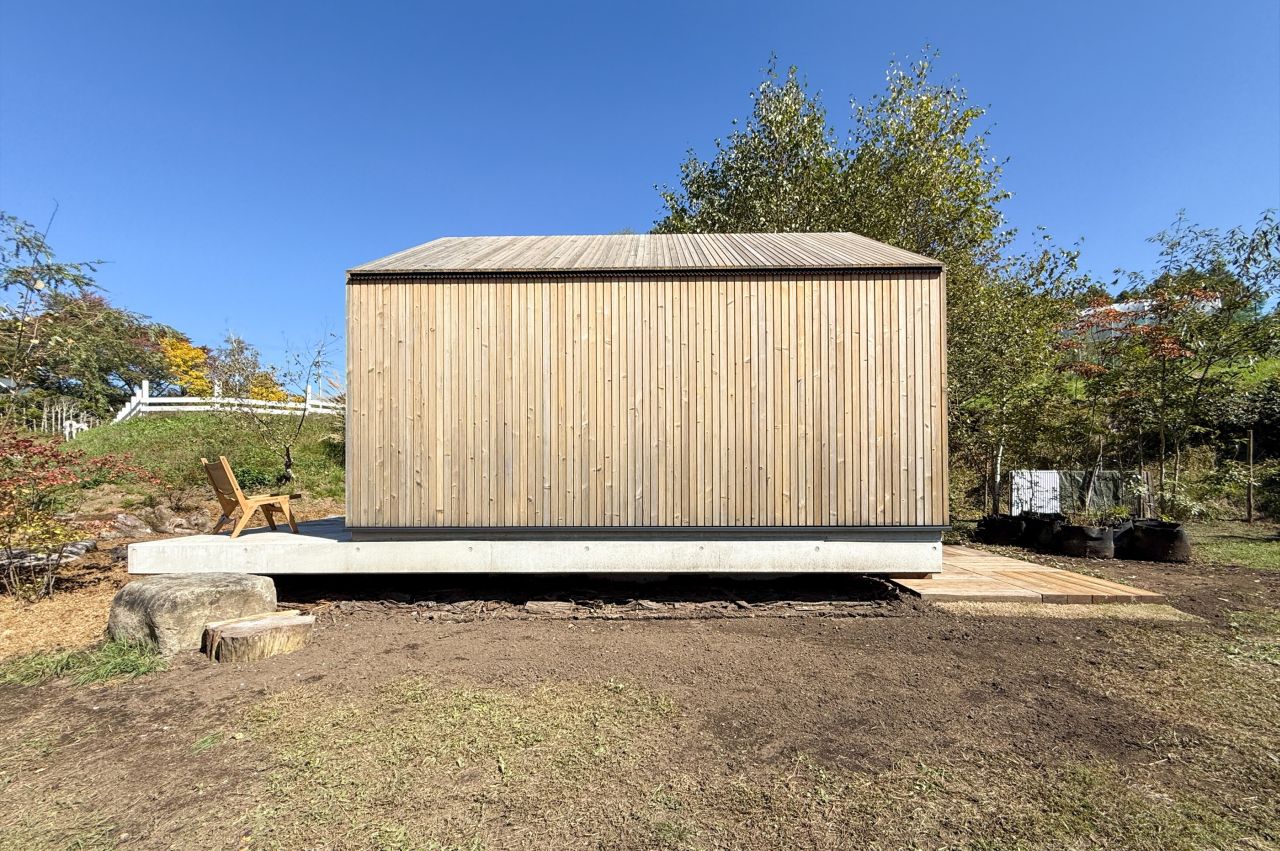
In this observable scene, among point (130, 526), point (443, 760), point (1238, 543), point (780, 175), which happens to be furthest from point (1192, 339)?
point (130, 526)

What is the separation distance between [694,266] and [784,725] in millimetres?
3625

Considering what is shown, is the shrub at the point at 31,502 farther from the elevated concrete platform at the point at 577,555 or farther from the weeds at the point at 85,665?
the weeds at the point at 85,665

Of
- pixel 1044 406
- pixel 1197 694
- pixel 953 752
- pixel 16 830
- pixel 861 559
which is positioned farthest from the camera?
pixel 1044 406

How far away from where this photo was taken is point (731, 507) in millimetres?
4801

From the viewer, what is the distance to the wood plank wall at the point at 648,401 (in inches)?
188

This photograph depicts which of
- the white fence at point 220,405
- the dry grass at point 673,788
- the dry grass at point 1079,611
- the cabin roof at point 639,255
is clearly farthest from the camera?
the white fence at point 220,405

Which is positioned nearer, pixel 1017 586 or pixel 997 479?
pixel 1017 586

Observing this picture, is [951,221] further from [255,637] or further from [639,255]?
[255,637]

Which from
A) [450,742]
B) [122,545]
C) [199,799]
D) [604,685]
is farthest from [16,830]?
[122,545]

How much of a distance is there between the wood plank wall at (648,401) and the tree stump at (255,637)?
1030 mm

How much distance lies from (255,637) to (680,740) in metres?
2.98

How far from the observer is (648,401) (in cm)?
488

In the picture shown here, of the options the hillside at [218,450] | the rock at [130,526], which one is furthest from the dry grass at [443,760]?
the hillside at [218,450]

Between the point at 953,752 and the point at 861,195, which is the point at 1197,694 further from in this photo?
the point at 861,195
